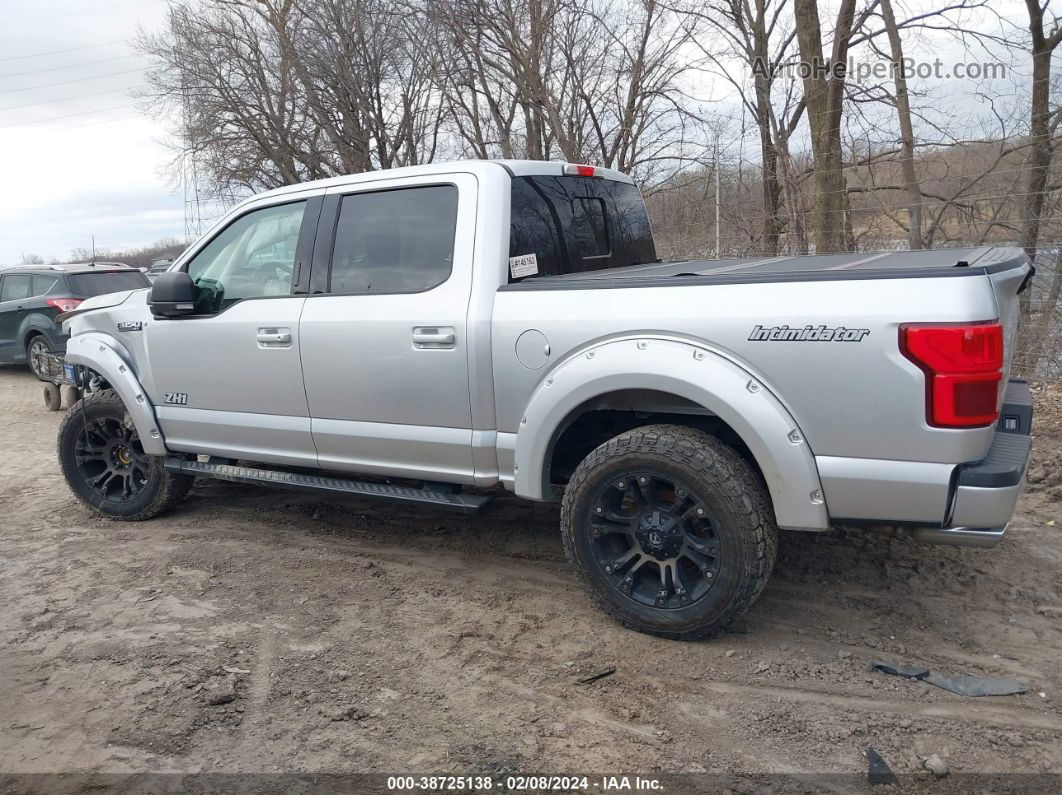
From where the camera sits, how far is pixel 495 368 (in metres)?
3.79

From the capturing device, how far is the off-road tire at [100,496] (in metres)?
5.31

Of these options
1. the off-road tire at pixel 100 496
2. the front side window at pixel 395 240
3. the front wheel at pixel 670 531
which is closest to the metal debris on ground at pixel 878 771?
the front wheel at pixel 670 531

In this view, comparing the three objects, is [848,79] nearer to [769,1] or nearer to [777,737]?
[769,1]

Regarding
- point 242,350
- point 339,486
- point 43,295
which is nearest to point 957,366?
point 339,486

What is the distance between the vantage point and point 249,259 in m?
4.74

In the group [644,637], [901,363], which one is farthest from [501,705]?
[901,363]

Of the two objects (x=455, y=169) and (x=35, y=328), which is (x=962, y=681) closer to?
(x=455, y=169)

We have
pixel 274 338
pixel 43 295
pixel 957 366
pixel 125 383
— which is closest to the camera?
pixel 957 366

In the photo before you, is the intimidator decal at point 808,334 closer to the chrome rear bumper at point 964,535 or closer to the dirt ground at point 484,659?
the chrome rear bumper at point 964,535

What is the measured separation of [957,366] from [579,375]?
145cm

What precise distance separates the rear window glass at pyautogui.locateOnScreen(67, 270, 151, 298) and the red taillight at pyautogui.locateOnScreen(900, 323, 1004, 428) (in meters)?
11.3

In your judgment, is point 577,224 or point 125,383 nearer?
point 577,224

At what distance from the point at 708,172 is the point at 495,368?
29.2 ft

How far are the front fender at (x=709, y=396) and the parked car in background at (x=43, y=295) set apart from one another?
10.3 m
